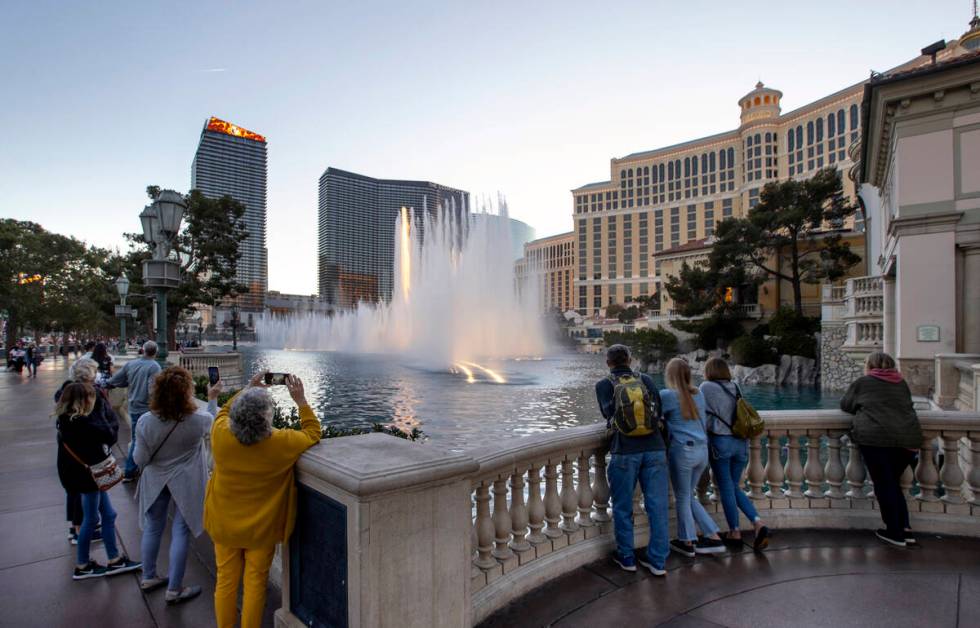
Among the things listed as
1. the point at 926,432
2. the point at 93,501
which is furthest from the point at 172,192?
the point at 926,432

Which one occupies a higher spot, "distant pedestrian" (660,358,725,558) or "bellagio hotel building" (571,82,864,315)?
"bellagio hotel building" (571,82,864,315)

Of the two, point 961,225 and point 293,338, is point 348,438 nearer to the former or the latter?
point 961,225

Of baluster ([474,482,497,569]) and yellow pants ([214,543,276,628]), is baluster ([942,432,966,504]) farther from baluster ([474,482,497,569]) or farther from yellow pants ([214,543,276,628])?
yellow pants ([214,543,276,628])

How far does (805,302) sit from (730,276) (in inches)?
395

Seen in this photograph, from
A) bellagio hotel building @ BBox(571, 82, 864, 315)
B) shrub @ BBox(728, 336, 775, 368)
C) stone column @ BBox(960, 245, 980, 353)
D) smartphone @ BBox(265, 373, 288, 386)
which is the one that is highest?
bellagio hotel building @ BBox(571, 82, 864, 315)

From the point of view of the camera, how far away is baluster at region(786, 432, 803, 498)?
5023mm

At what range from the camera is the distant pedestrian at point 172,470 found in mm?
3875

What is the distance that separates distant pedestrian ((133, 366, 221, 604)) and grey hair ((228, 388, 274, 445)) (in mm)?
1395

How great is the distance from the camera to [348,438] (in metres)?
3.18

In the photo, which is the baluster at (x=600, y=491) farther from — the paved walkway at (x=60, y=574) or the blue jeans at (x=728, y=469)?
the paved walkway at (x=60, y=574)

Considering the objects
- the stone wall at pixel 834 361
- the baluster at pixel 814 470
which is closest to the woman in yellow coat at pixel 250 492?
the baluster at pixel 814 470

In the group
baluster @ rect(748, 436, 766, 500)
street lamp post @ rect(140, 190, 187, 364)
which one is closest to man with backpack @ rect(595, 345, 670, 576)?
baluster @ rect(748, 436, 766, 500)

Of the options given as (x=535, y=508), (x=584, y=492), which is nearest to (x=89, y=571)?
(x=535, y=508)

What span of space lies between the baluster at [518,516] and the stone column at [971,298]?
16739 mm
